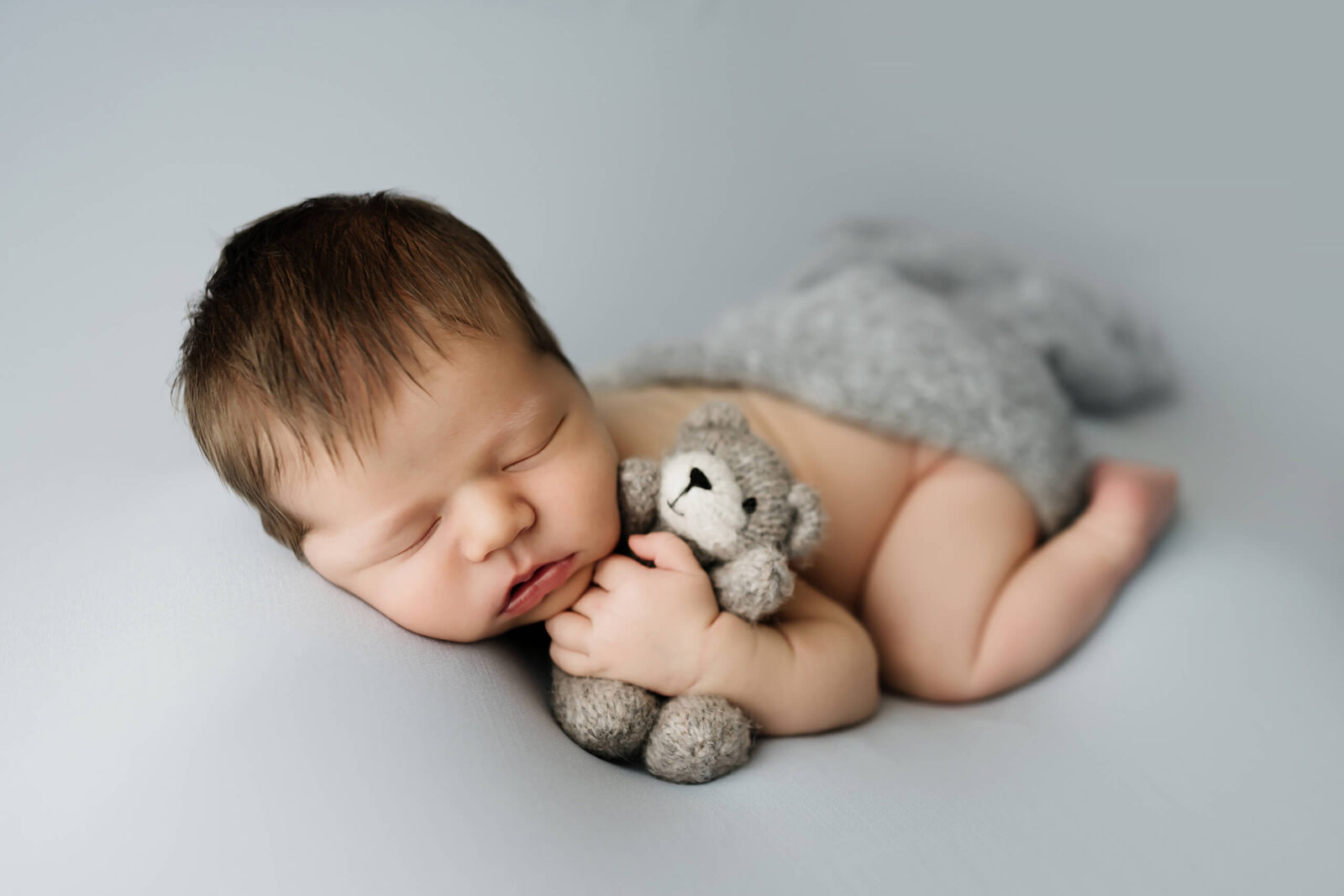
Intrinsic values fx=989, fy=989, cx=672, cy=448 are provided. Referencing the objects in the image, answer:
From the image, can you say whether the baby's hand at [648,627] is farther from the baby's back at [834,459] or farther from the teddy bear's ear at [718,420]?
the baby's back at [834,459]

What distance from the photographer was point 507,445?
0.96 metres

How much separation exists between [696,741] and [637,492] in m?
0.26

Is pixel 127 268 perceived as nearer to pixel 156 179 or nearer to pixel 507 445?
pixel 156 179

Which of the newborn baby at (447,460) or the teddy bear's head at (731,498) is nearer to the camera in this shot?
the newborn baby at (447,460)

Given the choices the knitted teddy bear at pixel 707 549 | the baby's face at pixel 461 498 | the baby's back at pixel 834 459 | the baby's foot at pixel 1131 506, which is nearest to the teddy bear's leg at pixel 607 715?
the knitted teddy bear at pixel 707 549

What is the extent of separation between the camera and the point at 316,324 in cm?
90

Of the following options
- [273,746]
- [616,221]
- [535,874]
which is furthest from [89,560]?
[616,221]

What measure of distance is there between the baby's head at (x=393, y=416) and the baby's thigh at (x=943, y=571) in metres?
0.48

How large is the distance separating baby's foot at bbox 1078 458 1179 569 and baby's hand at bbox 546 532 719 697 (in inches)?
25.2

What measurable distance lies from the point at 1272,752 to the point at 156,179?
172 centimetres

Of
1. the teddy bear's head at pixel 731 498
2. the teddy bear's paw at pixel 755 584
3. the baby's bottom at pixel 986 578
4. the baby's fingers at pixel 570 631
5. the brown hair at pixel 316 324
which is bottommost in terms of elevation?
the baby's bottom at pixel 986 578

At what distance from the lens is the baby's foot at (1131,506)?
134 centimetres

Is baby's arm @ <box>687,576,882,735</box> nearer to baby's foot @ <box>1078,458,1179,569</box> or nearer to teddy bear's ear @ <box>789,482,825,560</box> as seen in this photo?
teddy bear's ear @ <box>789,482,825,560</box>

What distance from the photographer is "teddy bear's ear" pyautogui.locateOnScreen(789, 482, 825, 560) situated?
108 cm
